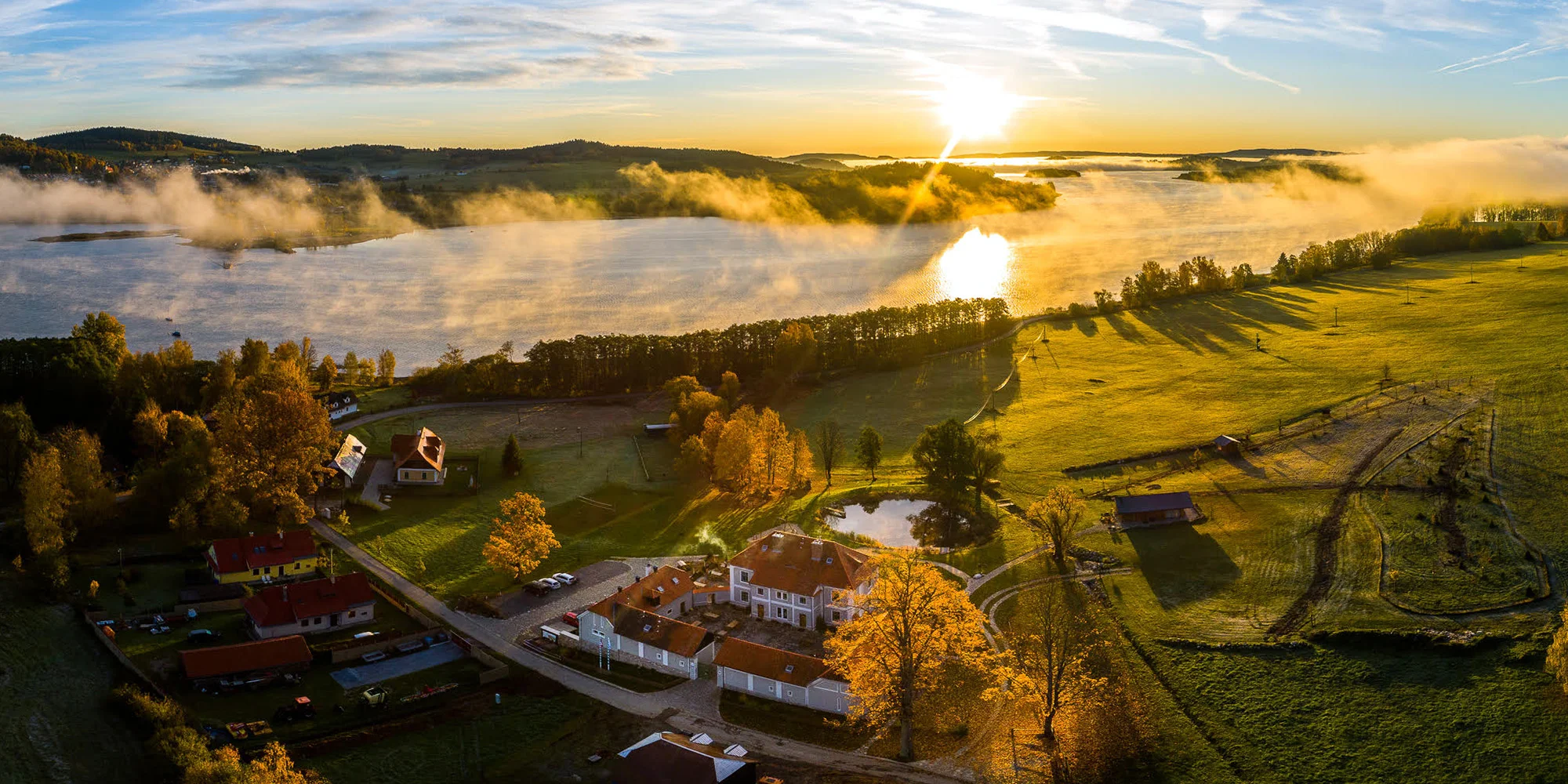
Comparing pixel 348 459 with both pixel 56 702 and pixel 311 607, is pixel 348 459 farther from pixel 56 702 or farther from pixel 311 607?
pixel 56 702

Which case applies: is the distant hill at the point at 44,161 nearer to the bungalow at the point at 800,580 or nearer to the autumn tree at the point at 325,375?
the autumn tree at the point at 325,375

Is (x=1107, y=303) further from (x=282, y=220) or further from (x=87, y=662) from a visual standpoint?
(x=282, y=220)

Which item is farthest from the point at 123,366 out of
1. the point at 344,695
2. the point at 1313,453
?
the point at 1313,453

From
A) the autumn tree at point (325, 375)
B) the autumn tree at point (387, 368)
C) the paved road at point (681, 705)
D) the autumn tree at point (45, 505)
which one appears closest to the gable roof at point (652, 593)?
the paved road at point (681, 705)

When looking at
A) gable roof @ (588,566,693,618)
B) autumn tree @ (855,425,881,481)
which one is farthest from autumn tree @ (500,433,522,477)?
autumn tree @ (855,425,881,481)

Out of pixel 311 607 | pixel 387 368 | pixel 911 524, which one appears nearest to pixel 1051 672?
Answer: pixel 911 524

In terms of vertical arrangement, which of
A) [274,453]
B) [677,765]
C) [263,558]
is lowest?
[677,765]
